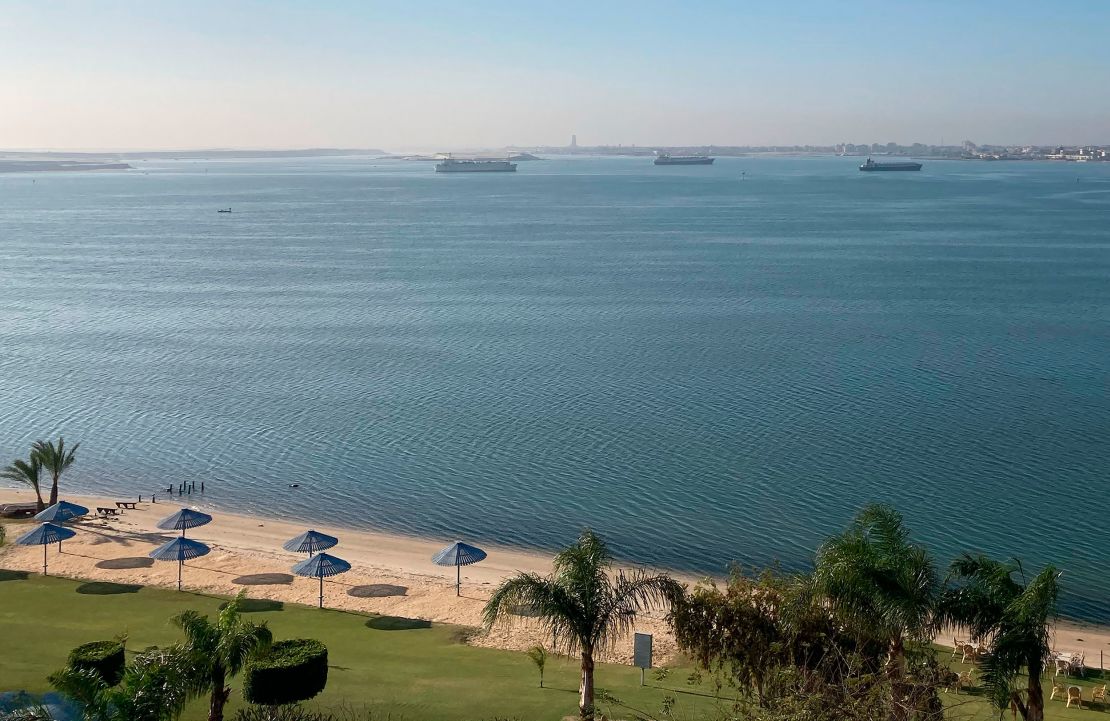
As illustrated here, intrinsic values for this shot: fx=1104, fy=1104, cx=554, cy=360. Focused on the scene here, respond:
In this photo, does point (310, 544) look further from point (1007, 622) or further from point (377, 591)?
point (1007, 622)

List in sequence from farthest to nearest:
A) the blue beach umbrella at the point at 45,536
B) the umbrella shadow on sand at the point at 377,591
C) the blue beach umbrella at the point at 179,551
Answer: the blue beach umbrella at the point at 45,536 < the umbrella shadow on sand at the point at 377,591 < the blue beach umbrella at the point at 179,551

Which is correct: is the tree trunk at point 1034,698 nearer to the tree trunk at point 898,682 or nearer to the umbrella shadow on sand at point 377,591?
the tree trunk at point 898,682

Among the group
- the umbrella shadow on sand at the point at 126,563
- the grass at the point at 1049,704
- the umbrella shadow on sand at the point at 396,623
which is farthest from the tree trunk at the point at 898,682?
the umbrella shadow on sand at the point at 126,563

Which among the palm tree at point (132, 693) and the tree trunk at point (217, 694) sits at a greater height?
the palm tree at point (132, 693)

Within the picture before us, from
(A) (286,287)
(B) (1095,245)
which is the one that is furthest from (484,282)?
(B) (1095,245)

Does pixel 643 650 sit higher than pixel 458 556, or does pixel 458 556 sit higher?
pixel 643 650

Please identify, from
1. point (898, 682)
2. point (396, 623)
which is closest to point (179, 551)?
point (396, 623)

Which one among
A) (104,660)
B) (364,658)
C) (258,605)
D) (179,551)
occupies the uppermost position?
(104,660)
